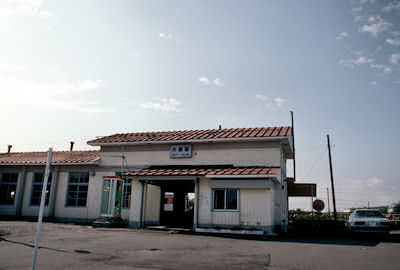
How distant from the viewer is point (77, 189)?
20.2 m

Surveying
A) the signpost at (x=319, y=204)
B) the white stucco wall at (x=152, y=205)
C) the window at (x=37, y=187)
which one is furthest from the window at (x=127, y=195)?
the signpost at (x=319, y=204)

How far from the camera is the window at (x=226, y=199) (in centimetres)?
1537

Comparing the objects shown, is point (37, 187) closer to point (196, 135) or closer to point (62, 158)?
point (62, 158)

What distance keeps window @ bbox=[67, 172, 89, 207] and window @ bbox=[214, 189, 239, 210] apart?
8.95 metres

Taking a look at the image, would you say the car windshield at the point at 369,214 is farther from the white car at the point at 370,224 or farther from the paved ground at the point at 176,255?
the paved ground at the point at 176,255

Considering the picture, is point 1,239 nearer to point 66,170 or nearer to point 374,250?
point 66,170

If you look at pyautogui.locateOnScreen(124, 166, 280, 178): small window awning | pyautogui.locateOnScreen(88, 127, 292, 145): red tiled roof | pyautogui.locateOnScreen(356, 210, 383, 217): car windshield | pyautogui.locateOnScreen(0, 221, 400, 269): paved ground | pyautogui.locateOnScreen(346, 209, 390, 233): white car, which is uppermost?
pyautogui.locateOnScreen(88, 127, 292, 145): red tiled roof

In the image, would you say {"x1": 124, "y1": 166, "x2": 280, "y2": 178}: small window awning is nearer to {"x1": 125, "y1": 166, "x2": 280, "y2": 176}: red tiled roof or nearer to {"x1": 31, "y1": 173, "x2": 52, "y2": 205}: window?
{"x1": 125, "y1": 166, "x2": 280, "y2": 176}: red tiled roof

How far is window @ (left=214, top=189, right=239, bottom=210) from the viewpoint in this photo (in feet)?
50.4

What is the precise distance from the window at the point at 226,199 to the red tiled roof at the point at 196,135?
3.03 m

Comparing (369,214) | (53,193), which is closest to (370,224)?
(369,214)

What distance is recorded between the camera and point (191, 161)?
18.1 m

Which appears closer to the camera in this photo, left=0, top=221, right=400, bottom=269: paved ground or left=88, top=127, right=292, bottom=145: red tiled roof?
left=0, top=221, right=400, bottom=269: paved ground

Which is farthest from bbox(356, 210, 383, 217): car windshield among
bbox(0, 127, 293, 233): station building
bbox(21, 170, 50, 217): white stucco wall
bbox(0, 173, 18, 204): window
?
bbox(0, 173, 18, 204): window
